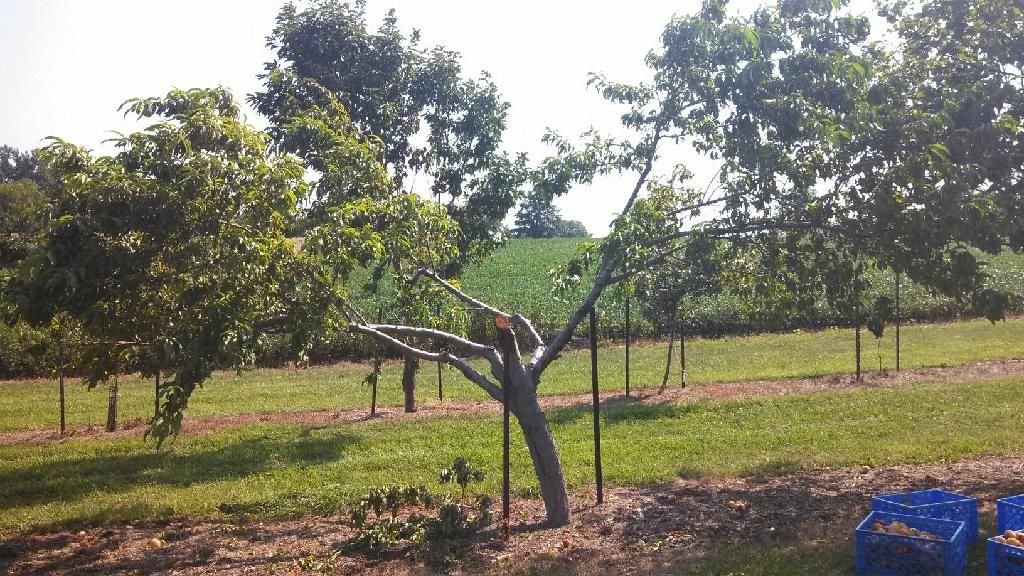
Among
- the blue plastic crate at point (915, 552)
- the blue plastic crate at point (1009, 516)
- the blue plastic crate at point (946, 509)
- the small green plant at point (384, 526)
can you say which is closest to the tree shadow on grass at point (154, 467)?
the small green plant at point (384, 526)

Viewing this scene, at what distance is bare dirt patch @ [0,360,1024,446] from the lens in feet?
52.9

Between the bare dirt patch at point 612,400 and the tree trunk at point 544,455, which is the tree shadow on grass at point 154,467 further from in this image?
the tree trunk at point 544,455

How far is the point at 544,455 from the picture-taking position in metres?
8.40

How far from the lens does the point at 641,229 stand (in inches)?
316

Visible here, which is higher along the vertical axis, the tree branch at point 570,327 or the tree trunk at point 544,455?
the tree branch at point 570,327

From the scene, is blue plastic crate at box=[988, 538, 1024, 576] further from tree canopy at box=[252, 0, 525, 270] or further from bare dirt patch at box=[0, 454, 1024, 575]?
tree canopy at box=[252, 0, 525, 270]

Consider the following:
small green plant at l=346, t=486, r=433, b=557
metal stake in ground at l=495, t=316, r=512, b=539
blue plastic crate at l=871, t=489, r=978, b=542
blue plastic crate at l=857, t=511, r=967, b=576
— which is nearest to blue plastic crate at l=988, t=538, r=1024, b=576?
blue plastic crate at l=857, t=511, r=967, b=576

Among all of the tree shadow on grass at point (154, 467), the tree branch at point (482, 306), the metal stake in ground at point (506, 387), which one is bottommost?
the tree shadow on grass at point (154, 467)

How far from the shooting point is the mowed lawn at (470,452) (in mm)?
10508

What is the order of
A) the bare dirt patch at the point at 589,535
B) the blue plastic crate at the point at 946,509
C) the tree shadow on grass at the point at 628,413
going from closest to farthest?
the blue plastic crate at the point at 946,509, the bare dirt patch at the point at 589,535, the tree shadow on grass at the point at 628,413

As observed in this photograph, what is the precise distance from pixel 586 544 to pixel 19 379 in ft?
80.1

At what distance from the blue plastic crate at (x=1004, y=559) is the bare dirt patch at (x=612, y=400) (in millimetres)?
10584

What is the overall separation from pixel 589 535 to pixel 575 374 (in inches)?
552

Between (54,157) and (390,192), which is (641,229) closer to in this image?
(390,192)
